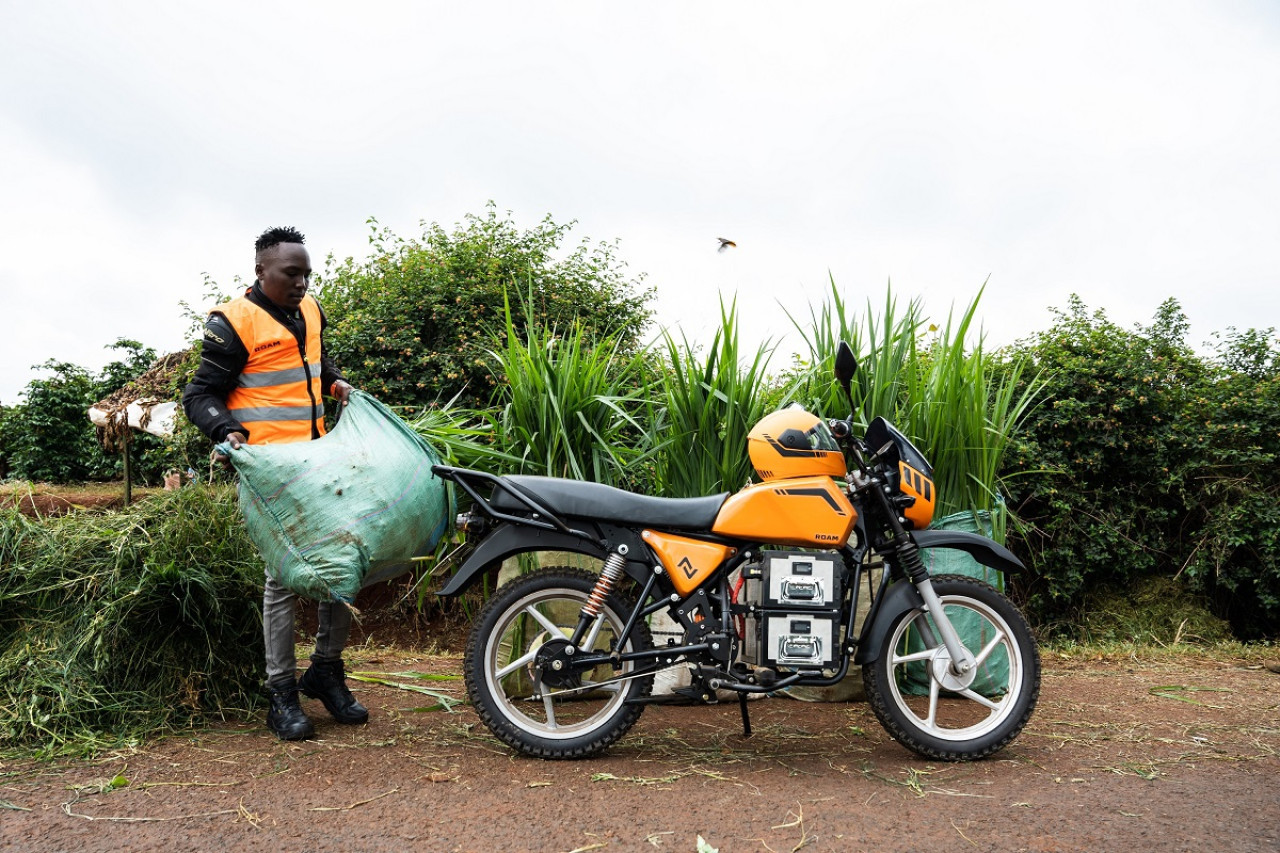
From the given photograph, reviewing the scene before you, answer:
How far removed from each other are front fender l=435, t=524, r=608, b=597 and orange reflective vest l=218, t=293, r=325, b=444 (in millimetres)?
947

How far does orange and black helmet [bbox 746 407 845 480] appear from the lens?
351 cm

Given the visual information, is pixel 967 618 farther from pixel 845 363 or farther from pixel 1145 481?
pixel 1145 481

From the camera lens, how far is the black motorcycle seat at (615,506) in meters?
3.52

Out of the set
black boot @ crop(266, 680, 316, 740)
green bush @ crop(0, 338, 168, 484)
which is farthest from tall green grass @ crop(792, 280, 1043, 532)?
green bush @ crop(0, 338, 168, 484)

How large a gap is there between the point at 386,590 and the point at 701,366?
2.69 metres

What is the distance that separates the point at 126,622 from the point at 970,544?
3382mm

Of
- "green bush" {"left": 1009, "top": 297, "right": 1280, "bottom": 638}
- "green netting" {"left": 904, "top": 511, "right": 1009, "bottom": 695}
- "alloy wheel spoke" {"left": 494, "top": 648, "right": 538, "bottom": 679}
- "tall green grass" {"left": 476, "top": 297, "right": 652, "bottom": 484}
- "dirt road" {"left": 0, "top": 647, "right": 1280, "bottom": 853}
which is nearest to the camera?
"dirt road" {"left": 0, "top": 647, "right": 1280, "bottom": 853}

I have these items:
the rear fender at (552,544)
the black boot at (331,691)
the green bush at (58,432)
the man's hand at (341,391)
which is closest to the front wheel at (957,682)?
the rear fender at (552,544)

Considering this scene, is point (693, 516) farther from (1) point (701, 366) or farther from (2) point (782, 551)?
(1) point (701, 366)

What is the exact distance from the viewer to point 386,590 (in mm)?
5863

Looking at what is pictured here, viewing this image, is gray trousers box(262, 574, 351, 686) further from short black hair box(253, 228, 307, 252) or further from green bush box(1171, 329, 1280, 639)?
green bush box(1171, 329, 1280, 639)

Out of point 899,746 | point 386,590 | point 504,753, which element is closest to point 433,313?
point 386,590

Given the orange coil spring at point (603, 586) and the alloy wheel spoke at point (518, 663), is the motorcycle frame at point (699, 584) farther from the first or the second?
the alloy wheel spoke at point (518, 663)

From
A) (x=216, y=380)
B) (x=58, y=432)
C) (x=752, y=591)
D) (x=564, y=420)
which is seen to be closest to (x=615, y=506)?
(x=752, y=591)
